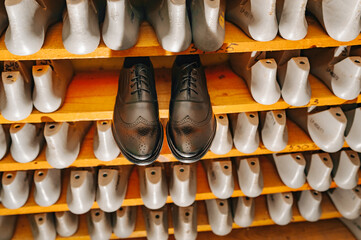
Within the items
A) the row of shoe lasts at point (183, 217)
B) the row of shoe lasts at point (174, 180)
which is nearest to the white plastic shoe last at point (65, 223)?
the row of shoe lasts at point (183, 217)

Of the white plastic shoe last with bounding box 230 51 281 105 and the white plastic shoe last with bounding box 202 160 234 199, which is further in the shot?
the white plastic shoe last with bounding box 202 160 234 199

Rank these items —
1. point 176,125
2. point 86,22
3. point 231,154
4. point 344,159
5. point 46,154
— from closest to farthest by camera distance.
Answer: point 86,22
point 176,125
point 46,154
point 231,154
point 344,159

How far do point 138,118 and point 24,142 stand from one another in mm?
436

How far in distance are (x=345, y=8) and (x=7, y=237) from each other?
1.54 m

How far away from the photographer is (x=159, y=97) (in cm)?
107

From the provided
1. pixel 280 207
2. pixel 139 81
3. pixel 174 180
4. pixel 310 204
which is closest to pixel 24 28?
pixel 139 81

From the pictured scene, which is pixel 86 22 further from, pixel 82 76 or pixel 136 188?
pixel 136 188

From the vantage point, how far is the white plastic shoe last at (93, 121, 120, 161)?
1.09 meters

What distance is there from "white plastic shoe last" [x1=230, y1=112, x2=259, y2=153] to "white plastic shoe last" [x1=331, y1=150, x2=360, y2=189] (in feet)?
1.35

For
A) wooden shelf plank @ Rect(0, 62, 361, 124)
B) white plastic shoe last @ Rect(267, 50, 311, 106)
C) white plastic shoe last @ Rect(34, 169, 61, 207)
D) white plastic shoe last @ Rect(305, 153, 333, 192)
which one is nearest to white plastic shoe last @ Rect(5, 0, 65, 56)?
wooden shelf plank @ Rect(0, 62, 361, 124)

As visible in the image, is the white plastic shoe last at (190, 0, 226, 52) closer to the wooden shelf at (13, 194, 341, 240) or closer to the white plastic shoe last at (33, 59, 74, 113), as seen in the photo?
the white plastic shoe last at (33, 59, 74, 113)

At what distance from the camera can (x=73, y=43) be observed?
84 centimetres

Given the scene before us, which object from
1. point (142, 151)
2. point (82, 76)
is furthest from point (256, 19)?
point (82, 76)

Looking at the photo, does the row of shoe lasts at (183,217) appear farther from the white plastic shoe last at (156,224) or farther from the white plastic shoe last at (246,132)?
the white plastic shoe last at (246,132)
